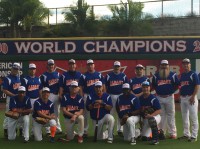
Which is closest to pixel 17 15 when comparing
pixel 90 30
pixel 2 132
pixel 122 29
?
pixel 90 30

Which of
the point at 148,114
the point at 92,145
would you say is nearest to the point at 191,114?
the point at 148,114

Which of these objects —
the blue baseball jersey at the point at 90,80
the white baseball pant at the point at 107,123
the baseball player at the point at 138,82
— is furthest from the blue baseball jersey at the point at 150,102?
the blue baseball jersey at the point at 90,80

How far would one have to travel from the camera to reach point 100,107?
30.2 ft

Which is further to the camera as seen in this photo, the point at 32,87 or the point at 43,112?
the point at 32,87

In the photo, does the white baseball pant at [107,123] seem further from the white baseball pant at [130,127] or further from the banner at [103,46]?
the banner at [103,46]

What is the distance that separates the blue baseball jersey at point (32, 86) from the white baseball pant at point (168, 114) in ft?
9.34

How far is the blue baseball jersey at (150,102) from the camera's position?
905cm

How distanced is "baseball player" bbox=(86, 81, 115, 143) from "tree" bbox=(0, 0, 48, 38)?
853 inches

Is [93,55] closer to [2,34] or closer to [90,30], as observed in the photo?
[90,30]

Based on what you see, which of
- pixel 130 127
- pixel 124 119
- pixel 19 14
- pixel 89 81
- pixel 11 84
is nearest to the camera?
pixel 130 127

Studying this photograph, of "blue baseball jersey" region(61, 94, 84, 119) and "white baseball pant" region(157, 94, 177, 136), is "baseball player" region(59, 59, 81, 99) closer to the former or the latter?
"blue baseball jersey" region(61, 94, 84, 119)

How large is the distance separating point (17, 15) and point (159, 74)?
22350 millimetres

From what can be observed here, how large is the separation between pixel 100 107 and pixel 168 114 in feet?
5.12

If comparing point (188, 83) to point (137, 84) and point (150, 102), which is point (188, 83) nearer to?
point (150, 102)
